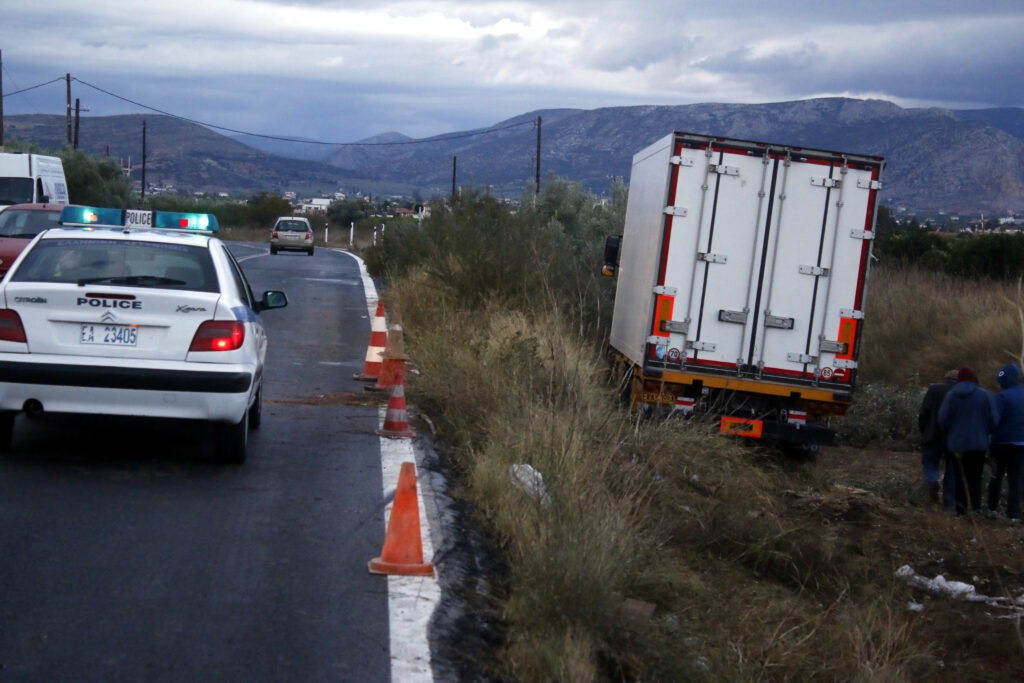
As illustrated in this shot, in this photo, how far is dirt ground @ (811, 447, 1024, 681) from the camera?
23.1 ft

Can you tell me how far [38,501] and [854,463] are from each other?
33.2 feet

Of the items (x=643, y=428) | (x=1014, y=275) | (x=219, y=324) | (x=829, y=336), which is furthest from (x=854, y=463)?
(x=1014, y=275)

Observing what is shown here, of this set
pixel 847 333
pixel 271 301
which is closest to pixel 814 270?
pixel 847 333

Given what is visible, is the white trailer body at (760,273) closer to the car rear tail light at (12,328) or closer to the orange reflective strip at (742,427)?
the orange reflective strip at (742,427)

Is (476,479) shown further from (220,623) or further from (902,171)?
(902,171)

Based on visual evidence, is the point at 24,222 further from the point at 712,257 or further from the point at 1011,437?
the point at 1011,437

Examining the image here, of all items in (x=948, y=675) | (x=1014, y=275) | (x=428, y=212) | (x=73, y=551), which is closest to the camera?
(x=73, y=551)

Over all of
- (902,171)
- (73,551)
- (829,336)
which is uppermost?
(902,171)

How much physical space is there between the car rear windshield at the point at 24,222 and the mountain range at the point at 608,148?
290 inches

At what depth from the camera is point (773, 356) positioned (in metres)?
11.9

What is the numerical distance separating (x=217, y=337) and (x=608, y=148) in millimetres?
112879

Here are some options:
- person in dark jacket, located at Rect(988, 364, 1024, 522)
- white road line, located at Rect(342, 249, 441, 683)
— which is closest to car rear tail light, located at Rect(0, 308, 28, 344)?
white road line, located at Rect(342, 249, 441, 683)

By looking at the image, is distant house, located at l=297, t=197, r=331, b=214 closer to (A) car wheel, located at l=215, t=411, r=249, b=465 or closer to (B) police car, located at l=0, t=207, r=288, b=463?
(B) police car, located at l=0, t=207, r=288, b=463

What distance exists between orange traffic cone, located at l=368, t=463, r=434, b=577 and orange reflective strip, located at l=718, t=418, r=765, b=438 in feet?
20.1
